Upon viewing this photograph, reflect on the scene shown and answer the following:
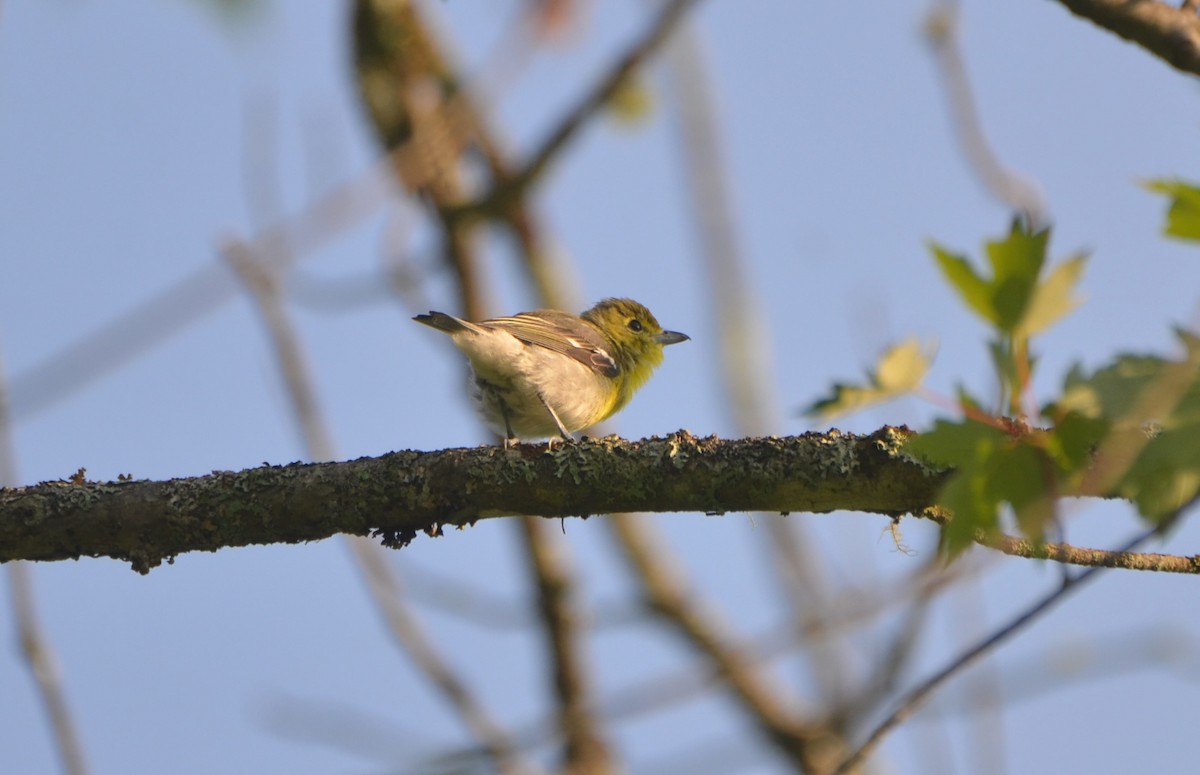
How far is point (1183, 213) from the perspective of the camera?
2117 millimetres

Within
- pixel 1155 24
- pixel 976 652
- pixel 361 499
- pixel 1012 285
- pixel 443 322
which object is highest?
pixel 443 322

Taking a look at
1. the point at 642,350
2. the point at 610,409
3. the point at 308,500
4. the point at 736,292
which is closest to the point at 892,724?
the point at 308,500

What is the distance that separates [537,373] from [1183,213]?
4591 millimetres

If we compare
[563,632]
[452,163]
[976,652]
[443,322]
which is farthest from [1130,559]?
[452,163]

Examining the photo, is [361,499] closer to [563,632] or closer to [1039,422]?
[1039,422]

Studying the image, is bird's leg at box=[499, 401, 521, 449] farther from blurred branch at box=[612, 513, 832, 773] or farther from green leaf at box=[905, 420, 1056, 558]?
green leaf at box=[905, 420, 1056, 558]

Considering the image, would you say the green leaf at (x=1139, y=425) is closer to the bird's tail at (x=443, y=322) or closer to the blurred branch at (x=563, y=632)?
the bird's tail at (x=443, y=322)

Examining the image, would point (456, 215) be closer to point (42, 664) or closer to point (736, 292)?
point (736, 292)

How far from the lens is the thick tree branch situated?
3615 mm

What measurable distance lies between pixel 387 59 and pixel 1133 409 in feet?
27.4

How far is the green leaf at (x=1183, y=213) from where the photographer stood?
2105mm

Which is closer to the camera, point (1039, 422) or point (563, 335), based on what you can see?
point (1039, 422)

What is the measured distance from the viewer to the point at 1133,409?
1973 millimetres

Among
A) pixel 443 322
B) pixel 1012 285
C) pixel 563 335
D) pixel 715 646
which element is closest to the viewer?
pixel 1012 285
